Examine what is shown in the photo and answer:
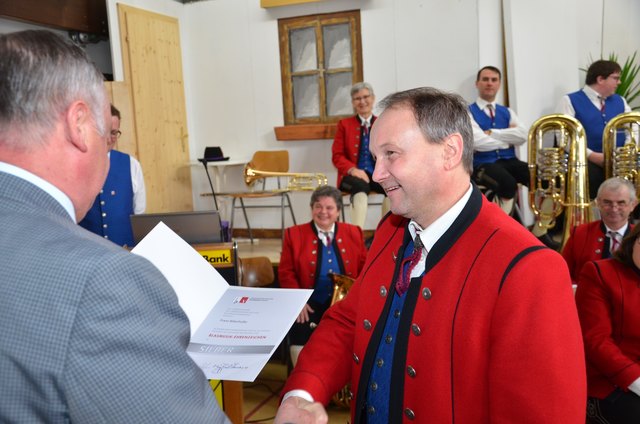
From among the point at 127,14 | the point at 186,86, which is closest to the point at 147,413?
the point at 127,14

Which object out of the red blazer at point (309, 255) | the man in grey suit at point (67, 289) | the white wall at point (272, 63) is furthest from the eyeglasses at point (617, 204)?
the white wall at point (272, 63)

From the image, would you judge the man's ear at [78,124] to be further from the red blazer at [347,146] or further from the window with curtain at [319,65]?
the window with curtain at [319,65]

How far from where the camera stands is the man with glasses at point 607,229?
3330 mm

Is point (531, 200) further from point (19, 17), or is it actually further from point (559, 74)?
point (19, 17)

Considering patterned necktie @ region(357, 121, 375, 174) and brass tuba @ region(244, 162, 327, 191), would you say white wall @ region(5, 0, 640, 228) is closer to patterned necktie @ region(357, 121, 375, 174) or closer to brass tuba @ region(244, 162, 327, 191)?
brass tuba @ region(244, 162, 327, 191)

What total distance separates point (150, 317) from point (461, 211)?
2.66 ft

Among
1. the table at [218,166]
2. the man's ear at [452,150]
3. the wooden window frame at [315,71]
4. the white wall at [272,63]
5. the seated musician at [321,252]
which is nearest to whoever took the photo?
the man's ear at [452,150]

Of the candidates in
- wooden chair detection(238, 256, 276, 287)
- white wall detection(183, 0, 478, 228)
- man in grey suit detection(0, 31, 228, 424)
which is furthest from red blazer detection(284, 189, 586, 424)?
white wall detection(183, 0, 478, 228)

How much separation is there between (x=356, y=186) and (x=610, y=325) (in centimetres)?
326

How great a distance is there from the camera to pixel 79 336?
721 mm

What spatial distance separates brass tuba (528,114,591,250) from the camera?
414cm

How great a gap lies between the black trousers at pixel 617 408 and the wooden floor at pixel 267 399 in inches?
50.6

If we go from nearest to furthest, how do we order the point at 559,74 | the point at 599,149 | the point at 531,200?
1. the point at 531,200
2. the point at 599,149
3. the point at 559,74

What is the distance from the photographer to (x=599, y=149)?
214 inches
